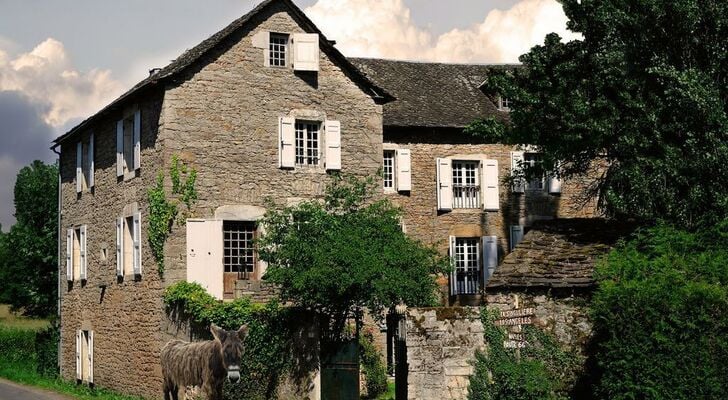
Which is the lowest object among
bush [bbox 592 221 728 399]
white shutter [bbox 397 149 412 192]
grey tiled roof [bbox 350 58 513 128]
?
bush [bbox 592 221 728 399]

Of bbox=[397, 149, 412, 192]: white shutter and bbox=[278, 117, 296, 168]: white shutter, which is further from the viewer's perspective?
bbox=[397, 149, 412, 192]: white shutter

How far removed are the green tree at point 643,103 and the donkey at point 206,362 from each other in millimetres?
7428

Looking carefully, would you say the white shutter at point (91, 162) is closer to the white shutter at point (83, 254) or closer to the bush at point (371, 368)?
the white shutter at point (83, 254)

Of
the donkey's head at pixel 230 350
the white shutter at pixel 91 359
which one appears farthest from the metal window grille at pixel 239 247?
the white shutter at pixel 91 359

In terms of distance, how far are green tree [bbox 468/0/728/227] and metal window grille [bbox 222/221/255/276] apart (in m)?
6.90

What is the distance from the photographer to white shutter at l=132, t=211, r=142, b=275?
25000 mm

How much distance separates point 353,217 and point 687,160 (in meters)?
6.58

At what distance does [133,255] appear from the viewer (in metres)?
25.5

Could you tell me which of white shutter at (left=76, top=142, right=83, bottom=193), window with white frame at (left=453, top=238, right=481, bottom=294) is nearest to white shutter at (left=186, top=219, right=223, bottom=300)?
white shutter at (left=76, top=142, right=83, bottom=193)

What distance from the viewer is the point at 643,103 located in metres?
19.5

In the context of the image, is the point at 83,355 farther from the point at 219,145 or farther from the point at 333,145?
the point at 333,145

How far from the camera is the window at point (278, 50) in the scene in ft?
83.5

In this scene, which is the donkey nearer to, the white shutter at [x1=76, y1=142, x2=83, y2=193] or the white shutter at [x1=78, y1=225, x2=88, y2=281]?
the white shutter at [x1=78, y1=225, x2=88, y2=281]

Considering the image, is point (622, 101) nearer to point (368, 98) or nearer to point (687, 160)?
point (687, 160)
